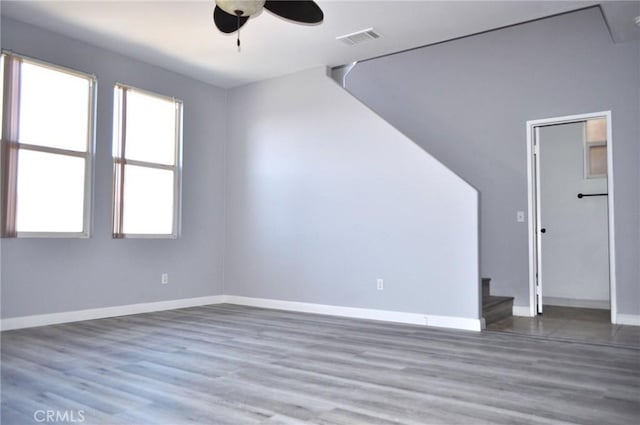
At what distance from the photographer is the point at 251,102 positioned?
20.4ft

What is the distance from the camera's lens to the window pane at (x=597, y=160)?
6.31 meters

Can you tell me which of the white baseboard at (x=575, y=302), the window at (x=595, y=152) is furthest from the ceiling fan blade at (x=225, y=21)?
the white baseboard at (x=575, y=302)

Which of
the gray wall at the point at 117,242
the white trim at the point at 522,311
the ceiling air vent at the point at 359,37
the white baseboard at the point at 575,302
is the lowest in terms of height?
the white baseboard at the point at 575,302

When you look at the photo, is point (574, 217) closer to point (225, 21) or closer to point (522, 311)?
point (522, 311)

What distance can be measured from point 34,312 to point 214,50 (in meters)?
3.15

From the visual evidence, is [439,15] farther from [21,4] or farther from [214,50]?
[21,4]

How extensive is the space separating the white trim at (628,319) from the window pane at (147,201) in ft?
16.4

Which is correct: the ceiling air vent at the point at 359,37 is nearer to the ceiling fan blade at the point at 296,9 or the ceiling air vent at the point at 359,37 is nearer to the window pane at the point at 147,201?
the ceiling fan blade at the point at 296,9

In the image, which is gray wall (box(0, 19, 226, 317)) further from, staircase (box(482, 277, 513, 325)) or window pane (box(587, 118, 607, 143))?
window pane (box(587, 118, 607, 143))

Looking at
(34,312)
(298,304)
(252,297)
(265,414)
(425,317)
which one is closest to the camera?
(265,414)

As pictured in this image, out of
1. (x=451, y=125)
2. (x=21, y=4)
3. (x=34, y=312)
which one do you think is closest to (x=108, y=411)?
(x=34, y=312)

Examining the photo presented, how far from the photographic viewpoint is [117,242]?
16.6 feet

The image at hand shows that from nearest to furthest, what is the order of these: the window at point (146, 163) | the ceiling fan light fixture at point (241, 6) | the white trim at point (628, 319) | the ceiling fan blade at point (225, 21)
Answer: the ceiling fan light fixture at point (241, 6)
the ceiling fan blade at point (225, 21)
the white trim at point (628, 319)
the window at point (146, 163)

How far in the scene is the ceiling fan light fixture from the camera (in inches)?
103
